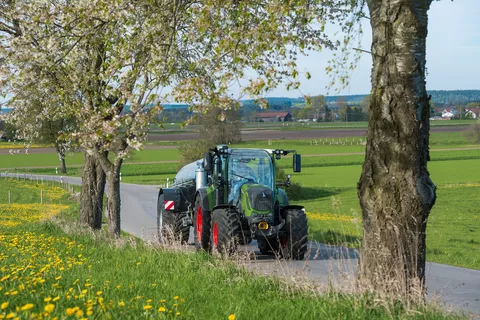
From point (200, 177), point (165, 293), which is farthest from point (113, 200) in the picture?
point (165, 293)

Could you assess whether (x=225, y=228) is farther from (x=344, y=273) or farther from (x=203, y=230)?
(x=344, y=273)

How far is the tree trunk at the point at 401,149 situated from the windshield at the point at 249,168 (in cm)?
802

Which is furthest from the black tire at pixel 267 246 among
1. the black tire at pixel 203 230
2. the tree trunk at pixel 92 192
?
the tree trunk at pixel 92 192

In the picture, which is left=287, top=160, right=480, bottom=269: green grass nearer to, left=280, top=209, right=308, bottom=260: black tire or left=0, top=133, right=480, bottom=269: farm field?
left=0, top=133, right=480, bottom=269: farm field

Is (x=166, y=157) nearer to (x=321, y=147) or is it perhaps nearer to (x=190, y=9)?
(x=321, y=147)

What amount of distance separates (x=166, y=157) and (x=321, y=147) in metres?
21.2

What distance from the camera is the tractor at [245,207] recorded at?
596 inches

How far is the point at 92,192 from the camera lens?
21.3 meters

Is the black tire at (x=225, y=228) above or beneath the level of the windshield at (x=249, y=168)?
beneath

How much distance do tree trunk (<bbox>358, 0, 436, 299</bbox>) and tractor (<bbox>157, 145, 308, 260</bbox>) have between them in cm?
559

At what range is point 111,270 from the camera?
1031 centimetres

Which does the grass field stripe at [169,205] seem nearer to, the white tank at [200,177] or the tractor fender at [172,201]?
the tractor fender at [172,201]

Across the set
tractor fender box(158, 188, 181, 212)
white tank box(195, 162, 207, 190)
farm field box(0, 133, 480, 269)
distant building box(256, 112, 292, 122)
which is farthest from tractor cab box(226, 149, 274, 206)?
distant building box(256, 112, 292, 122)

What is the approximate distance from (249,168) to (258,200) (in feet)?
4.59
